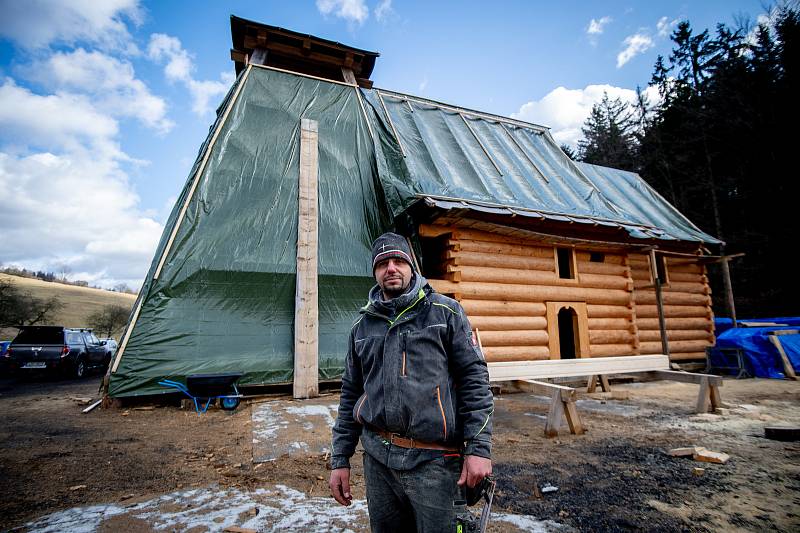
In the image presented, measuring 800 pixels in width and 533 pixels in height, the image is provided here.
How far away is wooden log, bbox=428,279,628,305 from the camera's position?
7980mm

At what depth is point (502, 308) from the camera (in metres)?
8.48

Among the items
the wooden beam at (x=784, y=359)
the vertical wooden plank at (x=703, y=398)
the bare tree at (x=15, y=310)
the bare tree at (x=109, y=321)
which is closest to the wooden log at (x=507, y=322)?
the vertical wooden plank at (x=703, y=398)

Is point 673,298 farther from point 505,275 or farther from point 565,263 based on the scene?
point 505,275

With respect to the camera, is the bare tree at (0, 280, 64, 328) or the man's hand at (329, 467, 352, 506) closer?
the man's hand at (329, 467, 352, 506)

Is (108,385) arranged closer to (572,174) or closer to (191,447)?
(191,447)

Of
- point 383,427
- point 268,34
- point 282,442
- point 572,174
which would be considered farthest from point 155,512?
point 572,174

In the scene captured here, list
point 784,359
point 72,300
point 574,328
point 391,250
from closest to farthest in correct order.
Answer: point 391,250 → point 574,328 → point 784,359 → point 72,300

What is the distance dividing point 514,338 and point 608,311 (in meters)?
3.24

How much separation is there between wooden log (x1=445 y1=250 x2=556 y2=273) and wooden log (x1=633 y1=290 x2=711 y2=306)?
3.47 metres

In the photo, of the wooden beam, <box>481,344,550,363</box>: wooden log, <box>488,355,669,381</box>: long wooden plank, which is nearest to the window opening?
<box>481,344,550,363</box>: wooden log

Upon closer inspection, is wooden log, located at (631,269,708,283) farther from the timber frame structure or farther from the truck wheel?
the truck wheel

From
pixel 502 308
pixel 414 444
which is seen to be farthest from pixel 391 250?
pixel 502 308

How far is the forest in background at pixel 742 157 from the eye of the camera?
53.3 feet

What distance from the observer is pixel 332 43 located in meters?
11.0
